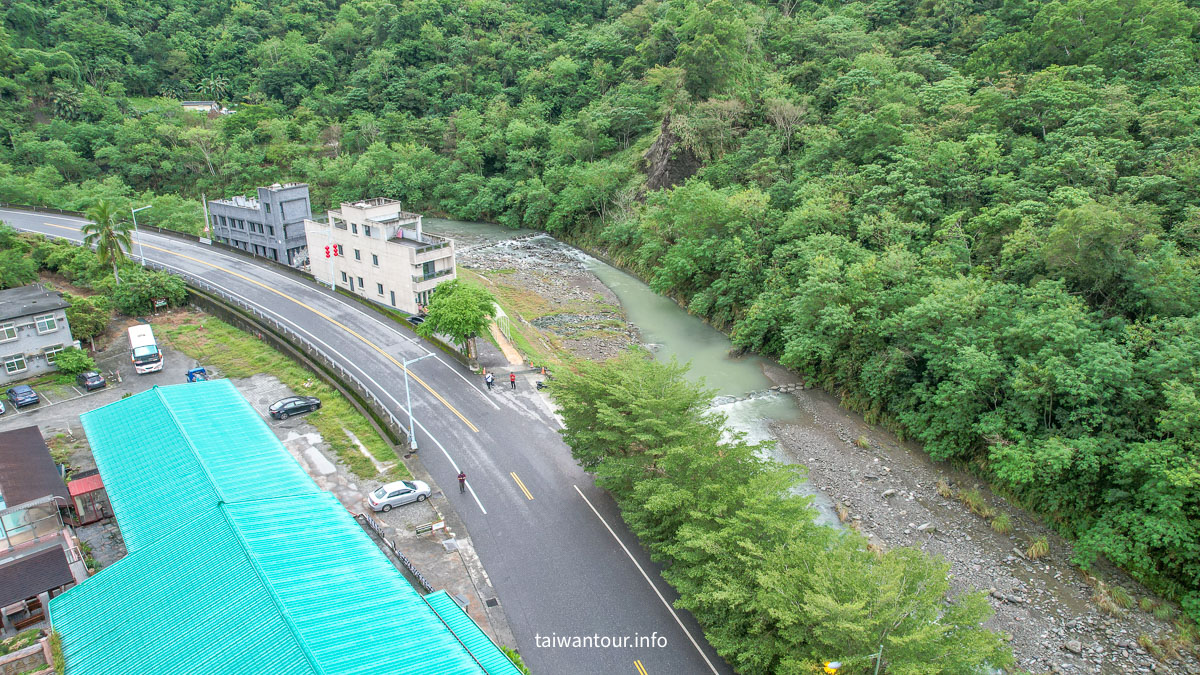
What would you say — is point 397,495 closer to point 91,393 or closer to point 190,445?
point 190,445

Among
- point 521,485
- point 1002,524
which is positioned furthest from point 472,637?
point 1002,524

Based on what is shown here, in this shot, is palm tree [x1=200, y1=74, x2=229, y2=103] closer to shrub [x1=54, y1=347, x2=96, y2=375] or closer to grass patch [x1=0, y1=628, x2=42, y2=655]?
shrub [x1=54, y1=347, x2=96, y2=375]

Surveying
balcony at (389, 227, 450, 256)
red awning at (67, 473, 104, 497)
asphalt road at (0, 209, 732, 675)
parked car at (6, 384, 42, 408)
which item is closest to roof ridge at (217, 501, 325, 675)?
asphalt road at (0, 209, 732, 675)

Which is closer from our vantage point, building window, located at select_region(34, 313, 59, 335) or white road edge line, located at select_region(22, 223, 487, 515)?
white road edge line, located at select_region(22, 223, 487, 515)

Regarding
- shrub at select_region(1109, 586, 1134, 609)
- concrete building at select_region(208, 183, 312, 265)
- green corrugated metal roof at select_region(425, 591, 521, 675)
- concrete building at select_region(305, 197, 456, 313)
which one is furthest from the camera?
concrete building at select_region(208, 183, 312, 265)

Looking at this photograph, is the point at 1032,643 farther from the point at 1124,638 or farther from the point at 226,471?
the point at 226,471

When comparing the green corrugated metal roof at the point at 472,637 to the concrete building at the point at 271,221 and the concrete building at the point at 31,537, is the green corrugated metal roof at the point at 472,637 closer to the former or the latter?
the concrete building at the point at 31,537

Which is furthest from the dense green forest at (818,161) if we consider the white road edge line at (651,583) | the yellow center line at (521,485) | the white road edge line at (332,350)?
the white road edge line at (332,350)
